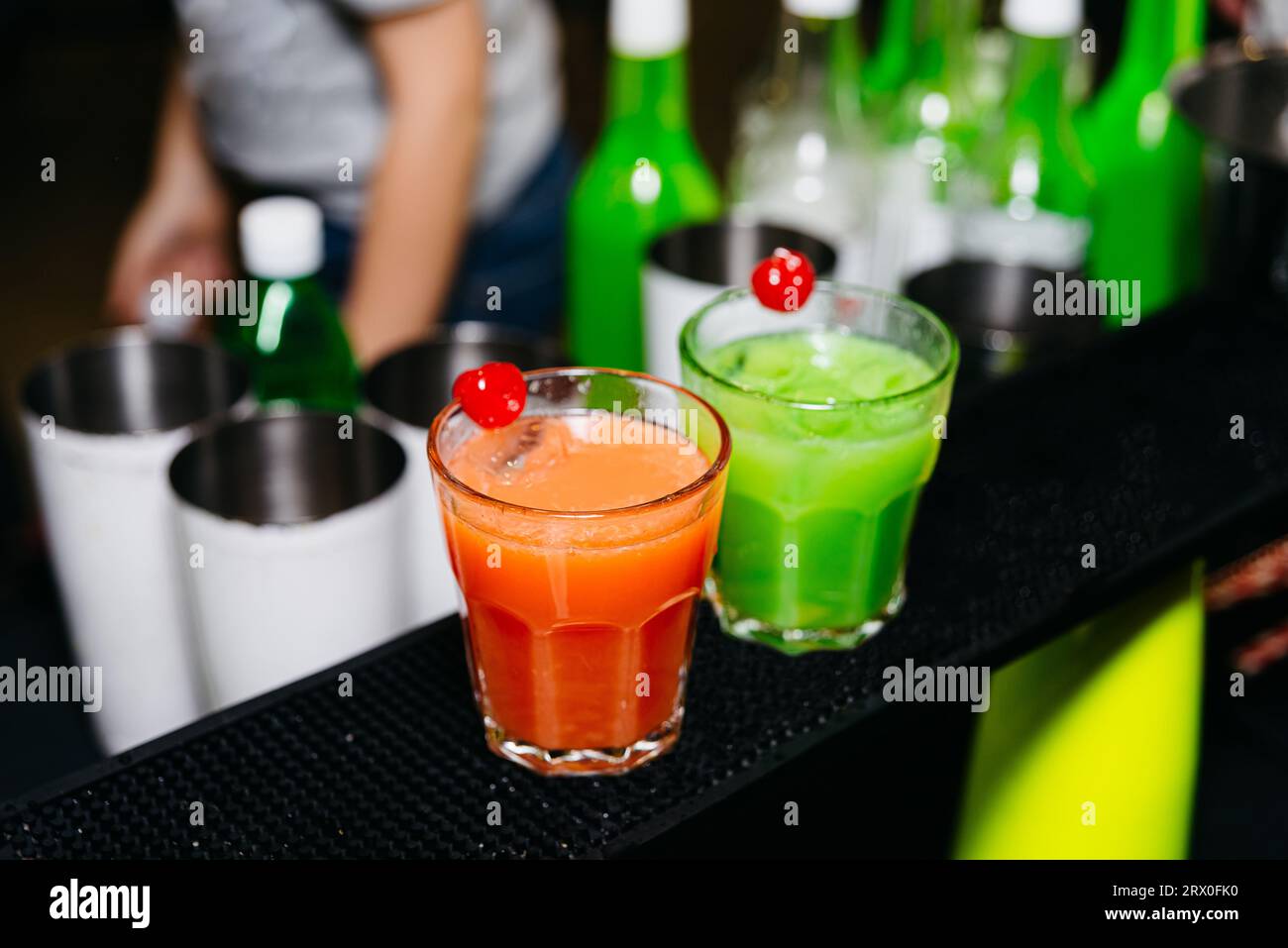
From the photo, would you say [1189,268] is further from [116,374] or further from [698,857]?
[116,374]

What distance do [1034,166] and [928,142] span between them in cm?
15

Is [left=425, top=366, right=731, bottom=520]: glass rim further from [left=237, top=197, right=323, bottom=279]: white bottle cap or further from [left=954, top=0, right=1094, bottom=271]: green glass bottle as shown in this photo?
[left=954, top=0, right=1094, bottom=271]: green glass bottle

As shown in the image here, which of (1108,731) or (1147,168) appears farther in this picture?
(1147,168)

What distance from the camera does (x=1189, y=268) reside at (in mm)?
1410

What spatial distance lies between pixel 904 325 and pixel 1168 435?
33cm

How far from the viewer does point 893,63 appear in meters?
1.57

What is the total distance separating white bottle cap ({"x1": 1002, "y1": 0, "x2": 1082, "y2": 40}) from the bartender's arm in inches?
23.0

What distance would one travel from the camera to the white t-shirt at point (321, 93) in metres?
1.59

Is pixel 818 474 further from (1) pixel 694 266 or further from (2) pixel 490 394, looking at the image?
(1) pixel 694 266

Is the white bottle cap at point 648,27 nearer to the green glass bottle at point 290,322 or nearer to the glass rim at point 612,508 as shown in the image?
the green glass bottle at point 290,322

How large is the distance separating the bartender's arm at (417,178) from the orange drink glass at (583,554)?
76cm

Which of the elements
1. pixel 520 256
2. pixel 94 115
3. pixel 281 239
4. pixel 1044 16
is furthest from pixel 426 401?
pixel 94 115

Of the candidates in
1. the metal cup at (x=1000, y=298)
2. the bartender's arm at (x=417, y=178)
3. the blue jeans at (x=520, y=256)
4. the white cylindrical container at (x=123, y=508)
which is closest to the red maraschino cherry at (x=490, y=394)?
the white cylindrical container at (x=123, y=508)
